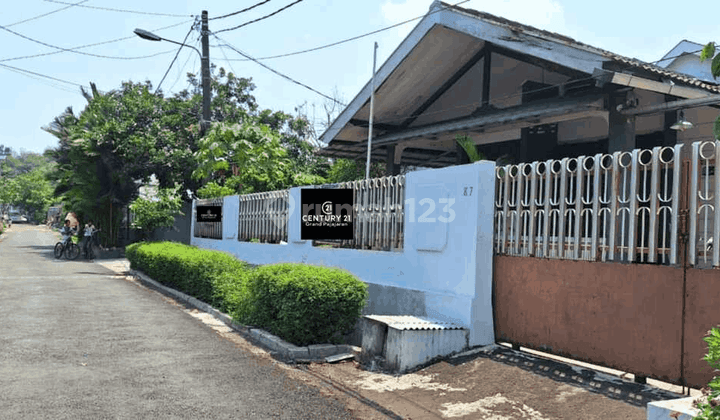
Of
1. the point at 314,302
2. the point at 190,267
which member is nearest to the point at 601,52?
the point at 314,302

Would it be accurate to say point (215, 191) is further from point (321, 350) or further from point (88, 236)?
point (321, 350)

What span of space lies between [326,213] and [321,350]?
344 cm

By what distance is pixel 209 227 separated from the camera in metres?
17.3

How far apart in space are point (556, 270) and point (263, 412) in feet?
10.7

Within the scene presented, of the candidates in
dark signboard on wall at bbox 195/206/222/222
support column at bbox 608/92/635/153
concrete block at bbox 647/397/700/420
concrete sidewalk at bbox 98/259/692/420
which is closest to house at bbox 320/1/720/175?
support column at bbox 608/92/635/153

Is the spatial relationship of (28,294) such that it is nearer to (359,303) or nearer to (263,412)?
(359,303)

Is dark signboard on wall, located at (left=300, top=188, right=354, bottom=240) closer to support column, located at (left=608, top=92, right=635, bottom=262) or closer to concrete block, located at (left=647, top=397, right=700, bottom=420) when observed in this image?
support column, located at (left=608, top=92, right=635, bottom=262)

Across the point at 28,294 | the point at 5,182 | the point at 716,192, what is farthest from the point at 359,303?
the point at 5,182

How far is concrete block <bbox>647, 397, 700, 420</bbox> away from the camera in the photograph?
3.34m

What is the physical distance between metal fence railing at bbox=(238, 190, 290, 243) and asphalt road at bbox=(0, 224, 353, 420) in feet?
9.12

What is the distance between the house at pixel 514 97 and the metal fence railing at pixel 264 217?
225 centimetres

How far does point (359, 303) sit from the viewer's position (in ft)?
25.4

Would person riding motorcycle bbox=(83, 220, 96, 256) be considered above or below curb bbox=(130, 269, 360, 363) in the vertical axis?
above

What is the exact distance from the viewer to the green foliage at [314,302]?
7.44 meters
